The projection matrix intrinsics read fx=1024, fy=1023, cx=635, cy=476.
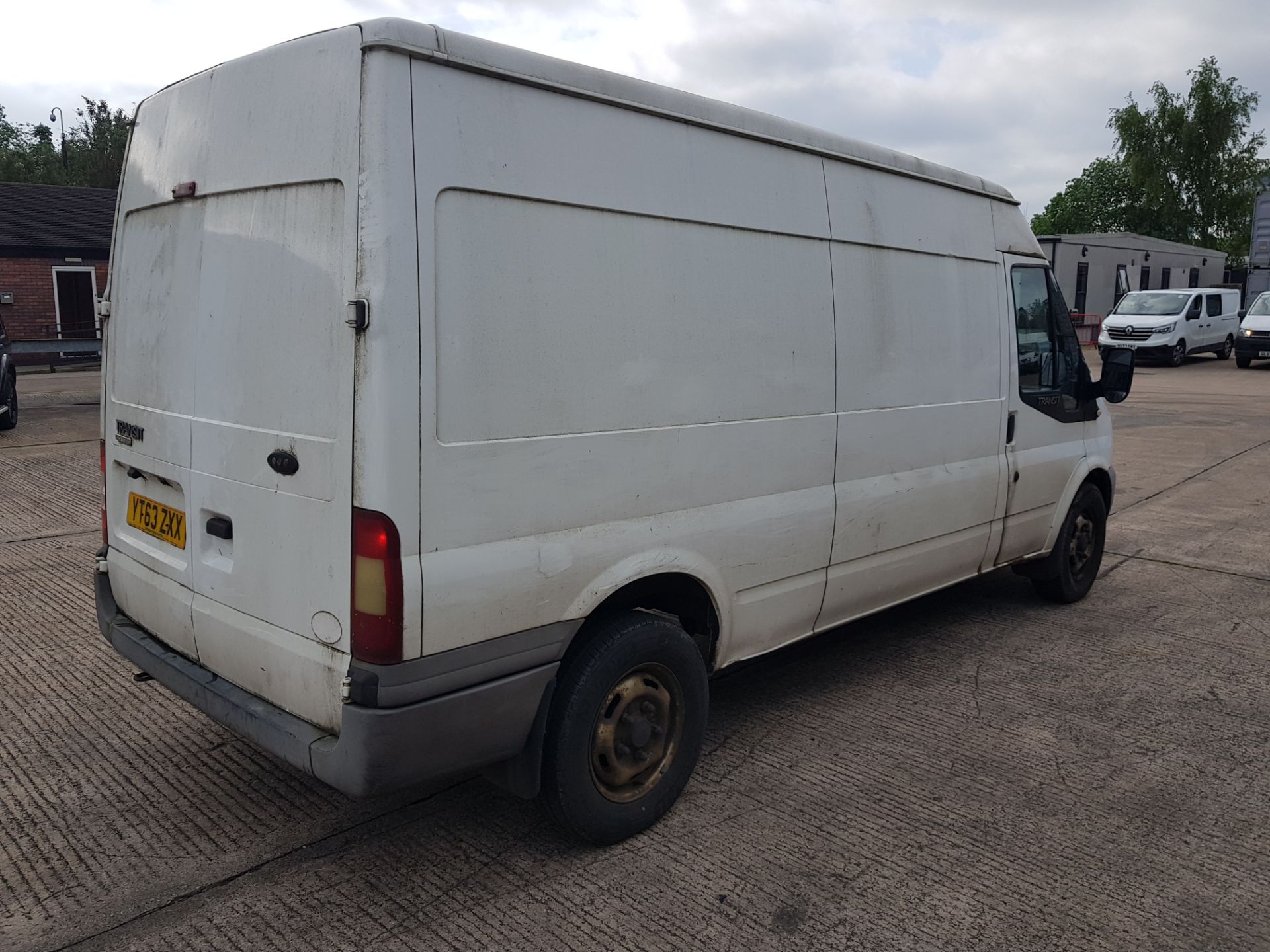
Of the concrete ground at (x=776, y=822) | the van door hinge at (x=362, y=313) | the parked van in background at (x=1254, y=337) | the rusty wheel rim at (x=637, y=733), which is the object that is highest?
the parked van in background at (x=1254, y=337)

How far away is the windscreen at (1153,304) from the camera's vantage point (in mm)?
25734

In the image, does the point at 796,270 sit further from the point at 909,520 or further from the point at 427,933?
the point at 427,933

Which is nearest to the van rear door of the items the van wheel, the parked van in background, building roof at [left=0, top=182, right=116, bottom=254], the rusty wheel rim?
the van wheel

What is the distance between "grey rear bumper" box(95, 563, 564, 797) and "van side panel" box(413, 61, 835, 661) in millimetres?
187

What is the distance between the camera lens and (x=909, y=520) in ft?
14.8

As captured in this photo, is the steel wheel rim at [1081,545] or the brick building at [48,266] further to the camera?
the brick building at [48,266]

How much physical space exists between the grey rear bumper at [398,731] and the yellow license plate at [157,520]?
0.48 meters

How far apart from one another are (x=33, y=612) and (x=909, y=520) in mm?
4646

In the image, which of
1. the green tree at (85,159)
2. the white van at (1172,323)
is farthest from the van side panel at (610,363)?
the green tree at (85,159)

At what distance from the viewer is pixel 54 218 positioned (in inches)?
1248

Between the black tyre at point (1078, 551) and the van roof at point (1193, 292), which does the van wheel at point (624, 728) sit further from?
the van roof at point (1193, 292)

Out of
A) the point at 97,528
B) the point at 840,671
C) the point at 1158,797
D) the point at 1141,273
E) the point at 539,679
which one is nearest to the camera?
the point at 539,679

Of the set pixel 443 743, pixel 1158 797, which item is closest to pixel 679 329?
pixel 443 743

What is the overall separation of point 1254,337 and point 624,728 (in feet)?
86.0
